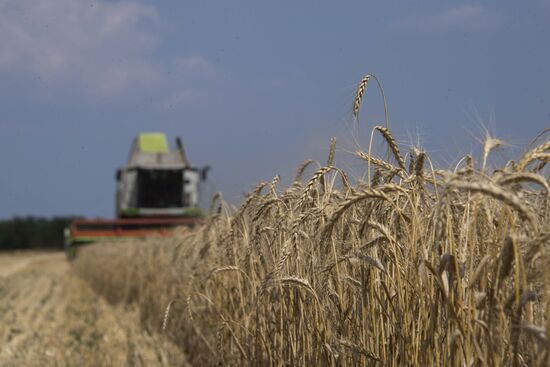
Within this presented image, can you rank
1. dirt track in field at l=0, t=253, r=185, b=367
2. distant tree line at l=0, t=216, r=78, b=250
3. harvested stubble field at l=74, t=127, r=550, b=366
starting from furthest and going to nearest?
1. distant tree line at l=0, t=216, r=78, b=250
2. dirt track in field at l=0, t=253, r=185, b=367
3. harvested stubble field at l=74, t=127, r=550, b=366

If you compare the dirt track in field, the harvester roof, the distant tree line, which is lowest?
the distant tree line

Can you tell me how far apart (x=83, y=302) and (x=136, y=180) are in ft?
28.5

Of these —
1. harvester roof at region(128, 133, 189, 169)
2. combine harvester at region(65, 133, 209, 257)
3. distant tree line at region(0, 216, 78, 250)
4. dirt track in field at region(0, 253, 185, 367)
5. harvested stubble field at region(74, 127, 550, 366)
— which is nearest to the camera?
harvested stubble field at region(74, 127, 550, 366)

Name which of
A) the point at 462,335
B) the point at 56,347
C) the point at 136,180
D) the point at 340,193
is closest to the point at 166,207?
the point at 136,180

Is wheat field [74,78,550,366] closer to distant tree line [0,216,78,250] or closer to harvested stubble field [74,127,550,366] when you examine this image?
harvested stubble field [74,127,550,366]

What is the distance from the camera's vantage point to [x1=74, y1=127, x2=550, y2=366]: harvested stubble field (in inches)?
95.2

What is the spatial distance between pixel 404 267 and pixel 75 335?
7916 mm

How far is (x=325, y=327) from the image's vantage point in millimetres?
3680

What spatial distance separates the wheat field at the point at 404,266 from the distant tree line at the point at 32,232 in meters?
51.2

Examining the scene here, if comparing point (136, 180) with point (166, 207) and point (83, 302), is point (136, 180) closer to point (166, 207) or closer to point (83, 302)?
point (166, 207)

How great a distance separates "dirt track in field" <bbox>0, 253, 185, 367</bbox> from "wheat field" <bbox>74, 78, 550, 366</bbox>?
3.06m

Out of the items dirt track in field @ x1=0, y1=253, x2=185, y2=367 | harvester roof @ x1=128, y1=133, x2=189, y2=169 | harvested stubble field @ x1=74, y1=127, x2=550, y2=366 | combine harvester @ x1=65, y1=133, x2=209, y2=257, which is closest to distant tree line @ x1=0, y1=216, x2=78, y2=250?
harvester roof @ x1=128, y1=133, x2=189, y2=169

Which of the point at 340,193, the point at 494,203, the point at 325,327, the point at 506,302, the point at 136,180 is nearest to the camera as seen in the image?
the point at 506,302

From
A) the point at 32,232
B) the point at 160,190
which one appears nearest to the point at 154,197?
the point at 160,190
